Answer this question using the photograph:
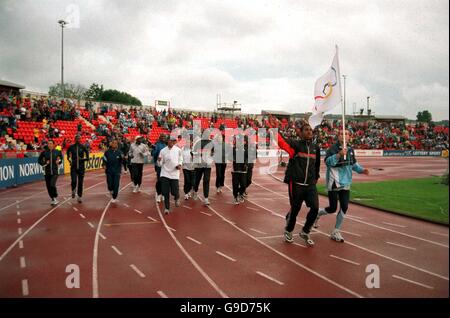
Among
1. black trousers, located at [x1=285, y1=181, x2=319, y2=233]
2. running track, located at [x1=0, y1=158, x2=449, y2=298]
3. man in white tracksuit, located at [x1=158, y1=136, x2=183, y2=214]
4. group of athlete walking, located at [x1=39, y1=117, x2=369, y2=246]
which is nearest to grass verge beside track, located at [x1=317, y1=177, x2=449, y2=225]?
running track, located at [x1=0, y1=158, x2=449, y2=298]

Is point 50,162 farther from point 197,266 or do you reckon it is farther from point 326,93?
point 326,93

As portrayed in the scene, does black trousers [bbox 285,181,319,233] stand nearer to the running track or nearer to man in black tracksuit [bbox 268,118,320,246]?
man in black tracksuit [bbox 268,118,320,246]

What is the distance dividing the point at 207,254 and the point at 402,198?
8805mm

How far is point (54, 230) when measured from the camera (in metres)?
8.03

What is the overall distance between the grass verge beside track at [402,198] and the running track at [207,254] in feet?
1.94

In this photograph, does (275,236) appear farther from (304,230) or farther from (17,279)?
(17,279)

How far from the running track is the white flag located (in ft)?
8.51

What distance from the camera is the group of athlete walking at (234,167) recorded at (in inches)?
263

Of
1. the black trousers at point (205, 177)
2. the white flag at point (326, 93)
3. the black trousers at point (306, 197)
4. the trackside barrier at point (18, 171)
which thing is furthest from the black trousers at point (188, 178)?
the trackside barrier at point (18, 171)

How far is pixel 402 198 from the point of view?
1228cm

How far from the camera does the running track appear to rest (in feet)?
15.6

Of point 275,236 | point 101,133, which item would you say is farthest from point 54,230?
point 101,133

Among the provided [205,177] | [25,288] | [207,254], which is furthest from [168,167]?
[25,288]
